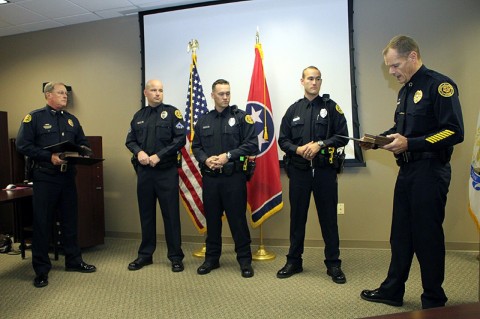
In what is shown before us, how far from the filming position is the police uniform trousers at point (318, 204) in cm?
301

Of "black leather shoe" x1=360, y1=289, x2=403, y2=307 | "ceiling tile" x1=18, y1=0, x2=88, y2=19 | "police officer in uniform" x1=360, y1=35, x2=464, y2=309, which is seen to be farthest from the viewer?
"ceiling tile" x1=18, y1=0, x2=88, y2=19

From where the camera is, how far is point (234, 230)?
330cm

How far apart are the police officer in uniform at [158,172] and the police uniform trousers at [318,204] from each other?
1.08 m

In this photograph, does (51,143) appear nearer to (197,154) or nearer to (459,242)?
(197,154)

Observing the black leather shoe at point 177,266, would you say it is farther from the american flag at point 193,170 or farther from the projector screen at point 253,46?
the projector screen at point 253,46

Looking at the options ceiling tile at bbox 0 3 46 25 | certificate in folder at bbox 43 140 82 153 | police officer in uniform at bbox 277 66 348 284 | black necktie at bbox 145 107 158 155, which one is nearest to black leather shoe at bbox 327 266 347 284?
police officer in uniform at bbox 277 66 348 284

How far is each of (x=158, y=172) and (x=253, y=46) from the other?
1802 mm

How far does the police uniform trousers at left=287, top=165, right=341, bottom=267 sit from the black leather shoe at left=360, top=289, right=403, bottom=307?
1.42 ft

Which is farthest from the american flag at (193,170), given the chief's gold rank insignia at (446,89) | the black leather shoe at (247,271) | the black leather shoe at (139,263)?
the chief's gold rank insignia at (446,89)

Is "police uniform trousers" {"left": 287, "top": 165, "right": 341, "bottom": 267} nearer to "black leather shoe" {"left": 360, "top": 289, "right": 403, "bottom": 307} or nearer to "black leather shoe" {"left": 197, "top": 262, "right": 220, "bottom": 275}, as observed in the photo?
"black leather shoe" {"left": 360, "top": 289, "right": 403, "bottom": 307}

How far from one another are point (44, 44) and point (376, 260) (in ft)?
16.2

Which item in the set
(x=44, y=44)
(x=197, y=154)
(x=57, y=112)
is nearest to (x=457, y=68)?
(x=197, y=154)

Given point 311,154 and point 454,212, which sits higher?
point 311,154

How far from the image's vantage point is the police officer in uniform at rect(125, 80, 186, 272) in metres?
3.45
